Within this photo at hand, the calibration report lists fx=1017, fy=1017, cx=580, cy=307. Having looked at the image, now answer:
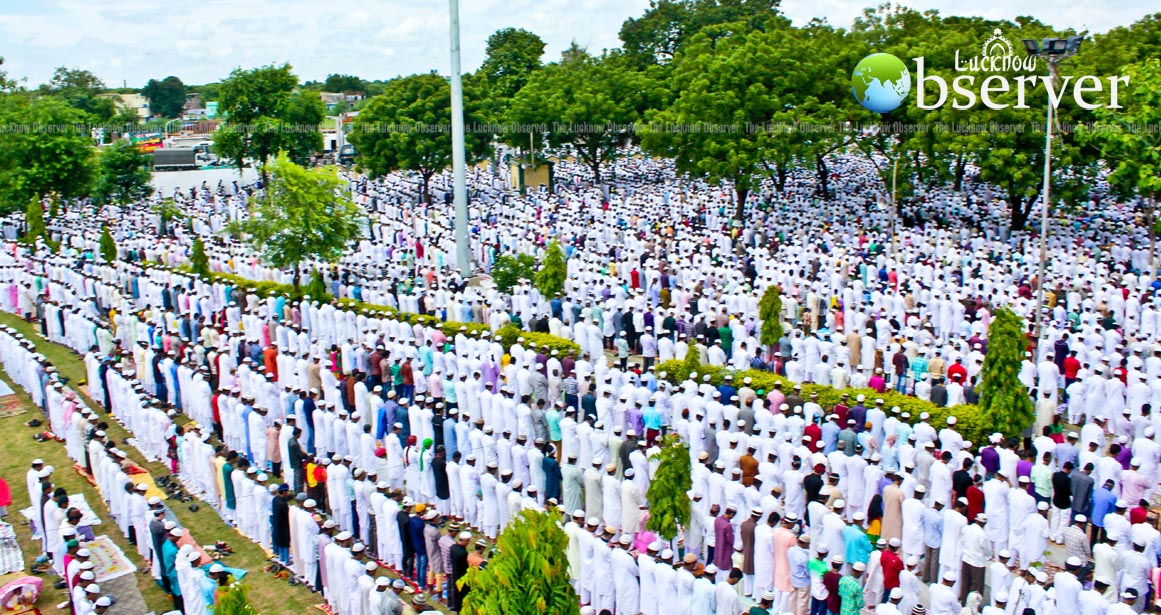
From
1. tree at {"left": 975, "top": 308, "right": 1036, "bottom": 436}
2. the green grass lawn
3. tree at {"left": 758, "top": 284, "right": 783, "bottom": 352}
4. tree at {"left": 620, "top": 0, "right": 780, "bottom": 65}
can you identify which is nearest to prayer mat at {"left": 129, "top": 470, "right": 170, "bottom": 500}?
the green grass lawn

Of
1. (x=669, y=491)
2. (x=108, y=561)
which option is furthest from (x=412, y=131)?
(x=669, y=491)

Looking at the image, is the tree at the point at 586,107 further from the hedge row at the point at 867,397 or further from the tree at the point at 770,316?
the hedge row at the point at 867,397

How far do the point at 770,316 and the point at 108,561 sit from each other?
984 cm

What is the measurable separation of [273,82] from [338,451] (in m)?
27.7

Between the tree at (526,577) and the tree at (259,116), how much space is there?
32953mm

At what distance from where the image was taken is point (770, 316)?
1595 cm

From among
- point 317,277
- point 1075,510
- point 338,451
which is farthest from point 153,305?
point 1075,510

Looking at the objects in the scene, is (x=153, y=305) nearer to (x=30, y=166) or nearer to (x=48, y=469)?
(x=48, y=469)

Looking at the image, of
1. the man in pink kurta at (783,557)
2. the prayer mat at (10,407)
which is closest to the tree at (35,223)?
the prayer mat at (10,407)

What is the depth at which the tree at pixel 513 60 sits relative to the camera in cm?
5070

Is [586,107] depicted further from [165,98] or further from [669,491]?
[165,98]

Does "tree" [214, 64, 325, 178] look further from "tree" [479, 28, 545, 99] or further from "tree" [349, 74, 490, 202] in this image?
"tree" [479, 28, 545, 99]

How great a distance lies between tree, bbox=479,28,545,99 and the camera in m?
50.7

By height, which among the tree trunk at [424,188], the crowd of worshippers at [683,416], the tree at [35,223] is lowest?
the crowd of worshippers at [683,416]
